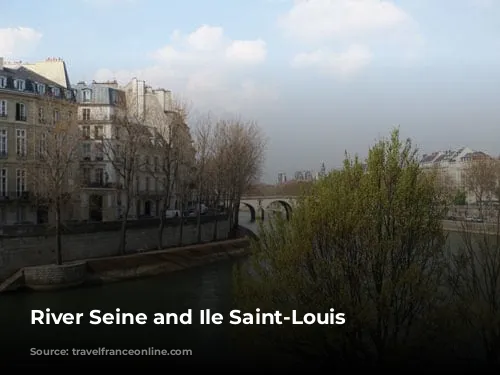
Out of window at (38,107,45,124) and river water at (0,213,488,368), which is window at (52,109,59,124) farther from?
river water at (0,213,488,368)

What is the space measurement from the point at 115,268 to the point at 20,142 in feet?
45.8

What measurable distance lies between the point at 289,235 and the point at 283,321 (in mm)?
1692

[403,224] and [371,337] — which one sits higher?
[403,224]

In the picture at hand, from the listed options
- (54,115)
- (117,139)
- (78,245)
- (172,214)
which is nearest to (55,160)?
(78,245)

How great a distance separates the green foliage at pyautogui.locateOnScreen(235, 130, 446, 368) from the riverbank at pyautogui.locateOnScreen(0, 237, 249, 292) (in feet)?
59.5

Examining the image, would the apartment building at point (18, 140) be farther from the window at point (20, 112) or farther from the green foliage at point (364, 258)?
the green foliage at point (364, 258)

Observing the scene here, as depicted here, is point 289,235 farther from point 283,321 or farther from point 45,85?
point 45,85

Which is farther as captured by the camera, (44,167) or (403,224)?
(44,167)

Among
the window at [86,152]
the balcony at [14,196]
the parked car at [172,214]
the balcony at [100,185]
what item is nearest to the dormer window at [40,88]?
the window at [86,152]

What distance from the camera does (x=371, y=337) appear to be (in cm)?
1055

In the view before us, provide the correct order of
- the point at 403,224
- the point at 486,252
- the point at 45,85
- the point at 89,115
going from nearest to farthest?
the point at 403,224 < the point at 486,252 < the point at 45,85 < the point at 89,115

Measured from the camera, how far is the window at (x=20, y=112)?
126ft

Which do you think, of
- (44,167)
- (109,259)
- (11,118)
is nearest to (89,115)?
(11,118)

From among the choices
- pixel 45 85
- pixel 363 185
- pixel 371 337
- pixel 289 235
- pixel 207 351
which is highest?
pixel 45 85
